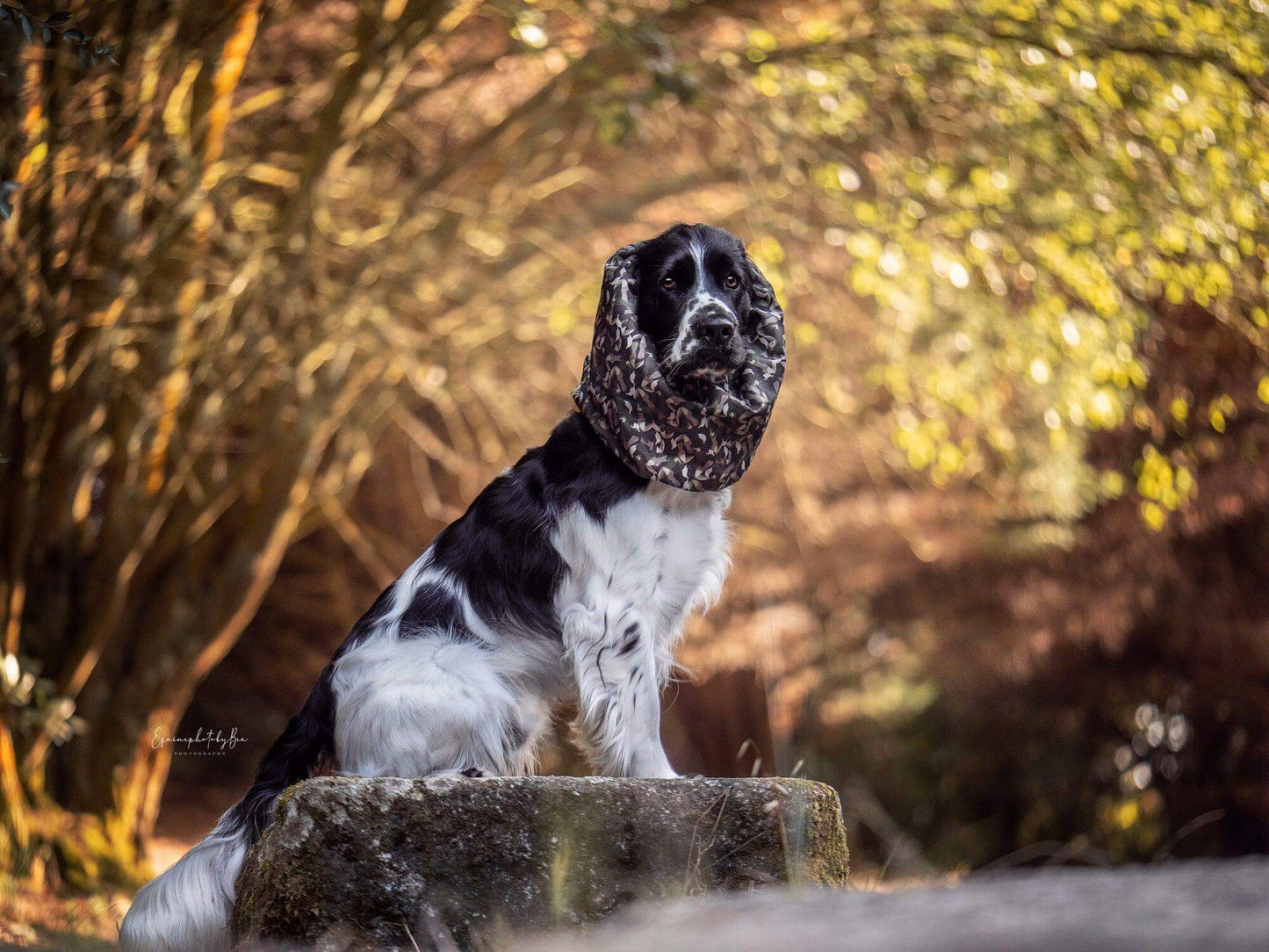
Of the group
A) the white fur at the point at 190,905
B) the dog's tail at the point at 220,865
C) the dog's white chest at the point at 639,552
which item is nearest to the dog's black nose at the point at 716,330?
the dog's white chest at the point at 639,552

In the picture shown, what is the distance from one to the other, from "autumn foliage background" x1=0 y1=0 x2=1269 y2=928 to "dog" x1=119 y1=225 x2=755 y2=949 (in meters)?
1.15

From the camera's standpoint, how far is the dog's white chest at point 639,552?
10.8ft

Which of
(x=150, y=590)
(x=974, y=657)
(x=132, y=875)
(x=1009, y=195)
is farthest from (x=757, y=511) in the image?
(x=132, y=875)

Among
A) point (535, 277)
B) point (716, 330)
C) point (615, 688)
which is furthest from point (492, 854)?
point (535, 277)

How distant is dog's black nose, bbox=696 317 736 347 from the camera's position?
3340mm

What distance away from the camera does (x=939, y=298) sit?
7.93 meters

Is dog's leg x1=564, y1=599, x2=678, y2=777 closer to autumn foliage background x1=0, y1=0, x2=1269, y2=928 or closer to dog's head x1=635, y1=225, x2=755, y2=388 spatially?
dog's head x1=635, y1=225, x2=755, y2=388

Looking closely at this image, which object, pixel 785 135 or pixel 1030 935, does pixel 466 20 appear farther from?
pixel 1030 935

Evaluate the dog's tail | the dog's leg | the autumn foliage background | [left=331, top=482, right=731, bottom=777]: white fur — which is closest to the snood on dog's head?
[left=331, top=482, right=731, bottom=777]: white fur

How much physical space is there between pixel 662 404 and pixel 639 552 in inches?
15.7

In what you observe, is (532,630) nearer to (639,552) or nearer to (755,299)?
(639,552)

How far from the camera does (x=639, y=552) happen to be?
3295 mm

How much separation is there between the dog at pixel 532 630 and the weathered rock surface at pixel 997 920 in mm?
837

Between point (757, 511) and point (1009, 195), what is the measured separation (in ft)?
14.7
